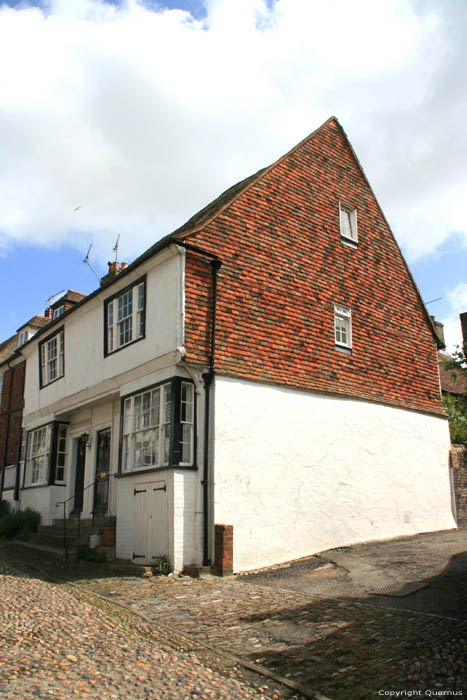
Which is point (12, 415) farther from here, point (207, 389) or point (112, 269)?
point (207, 389)

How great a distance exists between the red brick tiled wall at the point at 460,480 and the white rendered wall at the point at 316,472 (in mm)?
394

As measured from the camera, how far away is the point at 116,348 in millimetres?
15117

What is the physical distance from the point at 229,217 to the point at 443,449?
31.6 ft

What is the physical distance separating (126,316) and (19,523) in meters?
8.11

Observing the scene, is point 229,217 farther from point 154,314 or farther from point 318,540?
point 318,540

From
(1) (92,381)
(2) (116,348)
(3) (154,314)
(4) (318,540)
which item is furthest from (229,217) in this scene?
(4) (318,540)

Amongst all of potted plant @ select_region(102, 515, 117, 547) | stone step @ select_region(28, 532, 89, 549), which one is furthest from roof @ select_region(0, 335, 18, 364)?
potted plant @ select_region(102, 515, 117, 547)

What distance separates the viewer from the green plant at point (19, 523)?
18.4m

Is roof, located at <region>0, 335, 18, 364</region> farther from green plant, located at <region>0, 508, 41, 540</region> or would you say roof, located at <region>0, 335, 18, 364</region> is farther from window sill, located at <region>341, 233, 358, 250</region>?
window sill, located at <region>341, 233, 358, 250</region>

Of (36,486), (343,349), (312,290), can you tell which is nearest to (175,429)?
(312,290)

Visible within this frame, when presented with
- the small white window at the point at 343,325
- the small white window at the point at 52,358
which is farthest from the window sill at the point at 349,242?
the small white window at the point at 52,358

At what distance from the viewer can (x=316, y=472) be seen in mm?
14219

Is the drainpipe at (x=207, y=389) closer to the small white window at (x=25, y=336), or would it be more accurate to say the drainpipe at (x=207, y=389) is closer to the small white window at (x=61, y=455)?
the small white window at (x=61, y=455)

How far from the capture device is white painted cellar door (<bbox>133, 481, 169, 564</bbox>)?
12.1 meters
